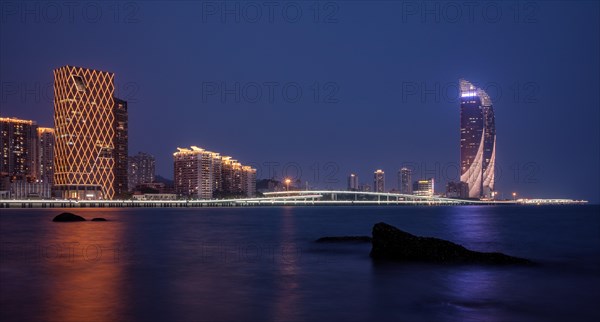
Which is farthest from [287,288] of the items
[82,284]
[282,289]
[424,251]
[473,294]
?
[424,251]

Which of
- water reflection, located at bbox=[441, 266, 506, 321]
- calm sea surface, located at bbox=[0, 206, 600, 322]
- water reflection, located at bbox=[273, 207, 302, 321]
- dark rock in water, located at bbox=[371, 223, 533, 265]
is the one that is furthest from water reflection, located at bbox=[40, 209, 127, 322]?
dark rock in water, located at bbox=[371, 223, 533, 265]

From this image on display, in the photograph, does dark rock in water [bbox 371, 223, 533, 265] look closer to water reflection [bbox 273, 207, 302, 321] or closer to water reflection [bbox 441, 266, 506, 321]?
water reflection [bbox 441, 266, 506, 321]

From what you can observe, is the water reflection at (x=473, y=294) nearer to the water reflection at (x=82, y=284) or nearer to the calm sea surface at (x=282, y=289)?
the calm sea surface at (x=282, y=289)

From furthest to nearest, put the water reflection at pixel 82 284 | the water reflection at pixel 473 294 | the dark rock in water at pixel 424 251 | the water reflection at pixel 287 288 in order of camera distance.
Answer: the dark rock in water at pixel 424 251 → the water reflection at pixel 287 288 → the water reflection at pixel 473 294 → the water reflection at pixel 82 284

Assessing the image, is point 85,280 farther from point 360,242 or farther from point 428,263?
point 360,242

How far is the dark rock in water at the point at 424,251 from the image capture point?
22250mm

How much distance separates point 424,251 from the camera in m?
22.6

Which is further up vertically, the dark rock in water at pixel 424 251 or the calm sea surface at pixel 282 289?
the dark rock in water at pixel 424 251

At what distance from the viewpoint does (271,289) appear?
17109mm

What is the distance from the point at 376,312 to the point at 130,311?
6.44m

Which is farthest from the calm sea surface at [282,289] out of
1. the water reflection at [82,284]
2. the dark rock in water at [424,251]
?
the dark rock in water at [424,251]

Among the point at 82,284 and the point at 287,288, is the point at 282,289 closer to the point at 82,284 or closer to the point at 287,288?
the point at 287,288

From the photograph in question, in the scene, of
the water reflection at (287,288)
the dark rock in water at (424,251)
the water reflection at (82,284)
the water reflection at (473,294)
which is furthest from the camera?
the dark rock in water at (424,251)

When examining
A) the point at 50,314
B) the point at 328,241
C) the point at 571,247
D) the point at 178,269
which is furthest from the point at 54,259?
the point at 571,247
